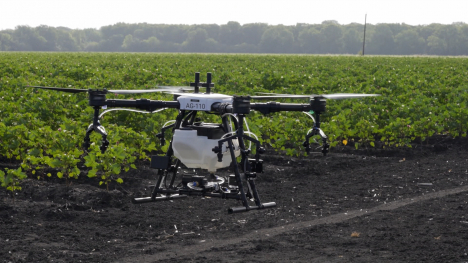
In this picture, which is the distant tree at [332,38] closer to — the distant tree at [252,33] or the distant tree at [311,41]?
the distant tree at [311,41]

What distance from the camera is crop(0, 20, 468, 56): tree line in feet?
415

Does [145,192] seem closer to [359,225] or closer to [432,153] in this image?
[359,225]

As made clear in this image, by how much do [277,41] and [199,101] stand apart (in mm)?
130578

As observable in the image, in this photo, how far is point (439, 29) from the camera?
428 ft

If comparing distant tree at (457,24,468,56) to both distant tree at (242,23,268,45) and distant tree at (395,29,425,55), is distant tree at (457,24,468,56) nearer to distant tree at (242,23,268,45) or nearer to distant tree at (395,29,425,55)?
distant tree at (395,29,425,55)

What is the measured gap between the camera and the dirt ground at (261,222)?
589cm

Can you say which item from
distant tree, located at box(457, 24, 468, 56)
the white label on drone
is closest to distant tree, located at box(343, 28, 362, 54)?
distant tree, located at box(457, 24, 468, 56)

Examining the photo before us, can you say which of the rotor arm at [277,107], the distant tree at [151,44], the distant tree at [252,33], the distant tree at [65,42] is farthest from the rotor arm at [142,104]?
the distant tree at [252,33]

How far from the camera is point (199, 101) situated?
4.20 metres

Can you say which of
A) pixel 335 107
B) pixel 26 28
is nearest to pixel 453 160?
pixel 335 107

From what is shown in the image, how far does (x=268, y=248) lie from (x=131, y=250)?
4.40 feet

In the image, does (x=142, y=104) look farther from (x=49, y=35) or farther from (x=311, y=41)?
(x=49, y=35)

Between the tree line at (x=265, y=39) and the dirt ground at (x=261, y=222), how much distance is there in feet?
390

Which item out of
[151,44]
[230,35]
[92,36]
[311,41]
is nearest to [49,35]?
[92,36]
